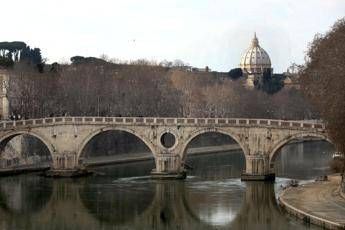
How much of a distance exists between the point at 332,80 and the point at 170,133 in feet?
70.8

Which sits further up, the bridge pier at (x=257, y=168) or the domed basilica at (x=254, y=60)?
the domed basilica at (x=254, y=60)

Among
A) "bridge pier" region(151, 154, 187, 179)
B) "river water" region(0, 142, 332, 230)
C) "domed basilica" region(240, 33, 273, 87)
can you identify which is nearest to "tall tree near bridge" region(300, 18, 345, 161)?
"river water" region(0, 142, 332, 230)

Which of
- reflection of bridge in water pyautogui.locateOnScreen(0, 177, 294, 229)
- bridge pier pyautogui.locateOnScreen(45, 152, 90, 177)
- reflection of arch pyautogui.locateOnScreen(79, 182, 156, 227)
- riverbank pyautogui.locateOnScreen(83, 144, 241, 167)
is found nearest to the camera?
reflection of bridge in water pyautogui.locateOnScreen(0, 177, 294, 229)

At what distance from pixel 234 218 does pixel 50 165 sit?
937 inches

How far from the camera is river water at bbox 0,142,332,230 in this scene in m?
31.1

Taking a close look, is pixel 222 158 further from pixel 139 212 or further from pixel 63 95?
pixel 139 212

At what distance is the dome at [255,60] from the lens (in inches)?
6058

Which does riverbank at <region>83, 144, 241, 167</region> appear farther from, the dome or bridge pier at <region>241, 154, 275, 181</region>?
the dome

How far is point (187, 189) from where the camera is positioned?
4128 centimetres

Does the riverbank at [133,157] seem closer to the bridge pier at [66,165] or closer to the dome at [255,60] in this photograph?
the bridge pier at [66,165]

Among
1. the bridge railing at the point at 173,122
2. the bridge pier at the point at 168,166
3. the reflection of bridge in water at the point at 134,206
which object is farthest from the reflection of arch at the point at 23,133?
the bridge pier at the point at 168,166

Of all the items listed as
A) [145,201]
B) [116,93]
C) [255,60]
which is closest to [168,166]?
[145,201]

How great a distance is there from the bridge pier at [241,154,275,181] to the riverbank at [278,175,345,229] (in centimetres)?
587

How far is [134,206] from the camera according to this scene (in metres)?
35.8
